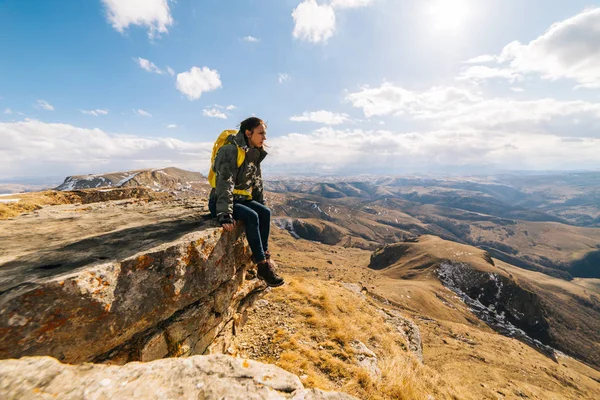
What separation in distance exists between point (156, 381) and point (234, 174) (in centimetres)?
537

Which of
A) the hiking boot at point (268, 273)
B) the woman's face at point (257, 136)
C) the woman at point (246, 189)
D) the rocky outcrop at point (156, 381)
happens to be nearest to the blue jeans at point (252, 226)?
the woman at point (246, 189)

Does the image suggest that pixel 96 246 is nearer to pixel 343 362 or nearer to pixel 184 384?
pixel 184 384

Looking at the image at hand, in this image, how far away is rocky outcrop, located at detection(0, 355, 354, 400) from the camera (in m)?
2.72

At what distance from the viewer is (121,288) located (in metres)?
5.14

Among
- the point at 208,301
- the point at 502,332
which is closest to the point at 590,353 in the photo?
the point at 502,332

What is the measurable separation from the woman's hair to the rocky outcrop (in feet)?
21.1

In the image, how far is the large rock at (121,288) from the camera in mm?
4074

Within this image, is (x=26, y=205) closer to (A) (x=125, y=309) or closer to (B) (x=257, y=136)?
(A) (x=125, y=309)

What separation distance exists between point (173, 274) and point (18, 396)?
371cm

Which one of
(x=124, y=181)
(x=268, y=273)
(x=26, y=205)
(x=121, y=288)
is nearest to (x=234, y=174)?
(x=268, y=273)

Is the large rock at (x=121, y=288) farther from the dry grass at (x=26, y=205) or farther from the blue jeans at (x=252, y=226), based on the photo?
the dry grass at (x=26, y=205)

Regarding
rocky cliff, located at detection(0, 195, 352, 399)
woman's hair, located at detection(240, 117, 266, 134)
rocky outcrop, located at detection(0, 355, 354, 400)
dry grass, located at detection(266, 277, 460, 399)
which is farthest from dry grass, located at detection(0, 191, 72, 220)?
dry grass, located at detection(266, 277, 460, 399)

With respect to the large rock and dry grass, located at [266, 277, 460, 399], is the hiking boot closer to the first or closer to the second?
the large rock

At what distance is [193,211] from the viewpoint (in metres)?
10.2
